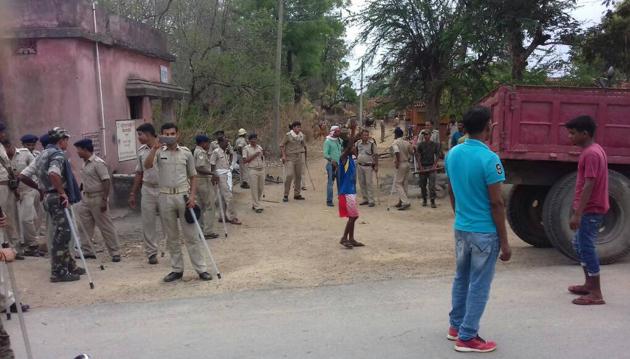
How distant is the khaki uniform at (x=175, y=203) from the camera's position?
6457 millimetres

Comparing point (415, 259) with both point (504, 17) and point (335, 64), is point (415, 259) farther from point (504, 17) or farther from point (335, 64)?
point (335, 64)

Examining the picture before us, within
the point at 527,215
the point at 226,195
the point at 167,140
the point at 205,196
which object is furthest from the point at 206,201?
the point at 527,215

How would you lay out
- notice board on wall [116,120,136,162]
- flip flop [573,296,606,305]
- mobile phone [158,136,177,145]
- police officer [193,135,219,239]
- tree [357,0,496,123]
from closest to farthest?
flip flop [573,296,606,305] < mobile phone [158,136,177,145] < police officer [193,135,219,239] < notice board on wall [116,120,136,162] < tree [357,0,496,123]

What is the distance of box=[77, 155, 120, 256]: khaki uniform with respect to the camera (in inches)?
295

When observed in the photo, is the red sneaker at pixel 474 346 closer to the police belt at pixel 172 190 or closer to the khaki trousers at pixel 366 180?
the police belt at pixel 172 190

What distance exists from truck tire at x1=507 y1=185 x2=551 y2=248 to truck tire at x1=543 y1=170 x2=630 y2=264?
986mm

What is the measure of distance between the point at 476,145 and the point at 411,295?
6.90ft

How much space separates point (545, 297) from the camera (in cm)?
545

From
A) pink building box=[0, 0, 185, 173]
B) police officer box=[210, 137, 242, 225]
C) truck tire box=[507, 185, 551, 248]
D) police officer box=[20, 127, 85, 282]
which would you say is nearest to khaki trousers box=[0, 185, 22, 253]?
police officer box=[20, 127, 85, 282]

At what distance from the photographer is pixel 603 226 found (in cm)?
684

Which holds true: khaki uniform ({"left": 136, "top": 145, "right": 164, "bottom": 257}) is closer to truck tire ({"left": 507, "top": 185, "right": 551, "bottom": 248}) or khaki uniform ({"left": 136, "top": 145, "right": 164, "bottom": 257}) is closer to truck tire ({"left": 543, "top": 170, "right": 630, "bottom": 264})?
truck tire ({"left": 507, "top": 185, "right": 551, "bottom": 248})

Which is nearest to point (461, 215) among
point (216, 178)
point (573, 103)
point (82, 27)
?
point (573, 103)

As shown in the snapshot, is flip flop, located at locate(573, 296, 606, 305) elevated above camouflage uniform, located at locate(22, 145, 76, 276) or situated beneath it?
situated beneath

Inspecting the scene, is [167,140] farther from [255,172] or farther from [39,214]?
[255,172]
